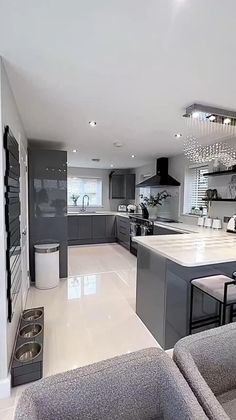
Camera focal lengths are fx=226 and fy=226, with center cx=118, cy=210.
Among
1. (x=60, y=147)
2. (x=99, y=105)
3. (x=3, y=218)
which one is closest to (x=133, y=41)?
(x=99, y=105)

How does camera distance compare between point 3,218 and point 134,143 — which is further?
point 134,143

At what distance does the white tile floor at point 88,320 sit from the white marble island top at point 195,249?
37.0 inches

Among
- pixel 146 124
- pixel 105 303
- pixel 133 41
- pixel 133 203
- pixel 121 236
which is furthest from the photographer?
pixel 133 203

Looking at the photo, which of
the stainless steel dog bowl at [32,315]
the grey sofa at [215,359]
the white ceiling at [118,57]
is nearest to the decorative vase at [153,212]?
the white ceiling at [118,57]

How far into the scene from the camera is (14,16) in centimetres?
113

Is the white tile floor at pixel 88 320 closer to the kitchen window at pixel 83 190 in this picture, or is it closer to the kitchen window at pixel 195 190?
the kitchen window at pixel 195 190

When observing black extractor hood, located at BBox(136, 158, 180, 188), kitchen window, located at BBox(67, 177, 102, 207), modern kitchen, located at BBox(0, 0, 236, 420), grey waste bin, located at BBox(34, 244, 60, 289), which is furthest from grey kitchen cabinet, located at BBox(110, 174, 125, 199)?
grey waste bin, located at BBox(34, 244, 60, 289)

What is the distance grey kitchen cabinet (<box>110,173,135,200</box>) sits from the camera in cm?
691

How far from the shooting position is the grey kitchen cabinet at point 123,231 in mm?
5867

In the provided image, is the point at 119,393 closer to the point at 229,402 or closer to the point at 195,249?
the point at 229,402

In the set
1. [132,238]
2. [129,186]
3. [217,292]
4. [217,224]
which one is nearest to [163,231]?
[217,224]

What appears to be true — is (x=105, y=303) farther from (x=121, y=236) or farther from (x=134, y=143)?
(x=121, y=236)

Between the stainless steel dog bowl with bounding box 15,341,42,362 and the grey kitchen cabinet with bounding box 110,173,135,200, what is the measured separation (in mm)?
5295

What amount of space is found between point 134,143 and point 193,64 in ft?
7.83
